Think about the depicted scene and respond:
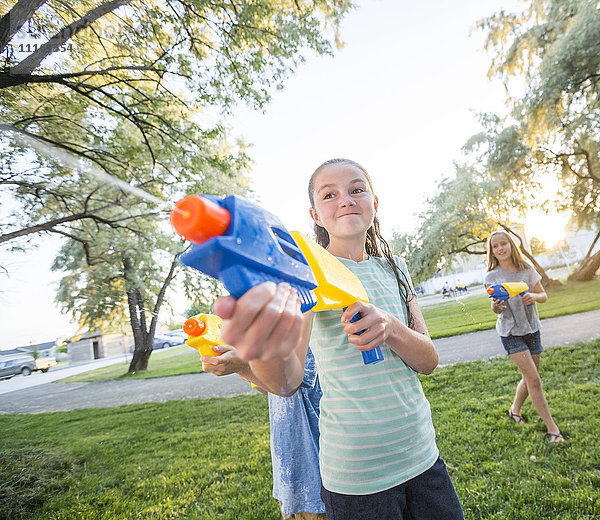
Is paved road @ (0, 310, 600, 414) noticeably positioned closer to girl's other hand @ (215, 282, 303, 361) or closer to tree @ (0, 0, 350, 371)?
tree @ (0, 0, 350, 371)

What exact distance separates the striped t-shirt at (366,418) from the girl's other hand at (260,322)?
76 centimetres

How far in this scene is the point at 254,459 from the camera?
4.27 meters

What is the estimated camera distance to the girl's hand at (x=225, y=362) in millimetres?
1319

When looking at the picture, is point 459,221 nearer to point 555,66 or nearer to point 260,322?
point 555,66

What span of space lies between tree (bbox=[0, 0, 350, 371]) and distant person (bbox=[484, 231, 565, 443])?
4.39 meters

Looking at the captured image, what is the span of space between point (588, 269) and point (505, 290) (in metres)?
15.5

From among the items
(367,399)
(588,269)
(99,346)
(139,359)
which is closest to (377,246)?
(367,399)

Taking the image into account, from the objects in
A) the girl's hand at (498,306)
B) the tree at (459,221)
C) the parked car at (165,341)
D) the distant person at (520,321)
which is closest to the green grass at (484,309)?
the tree at (459,221)

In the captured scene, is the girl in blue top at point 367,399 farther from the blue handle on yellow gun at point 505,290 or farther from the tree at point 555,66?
the tree at point 555,66

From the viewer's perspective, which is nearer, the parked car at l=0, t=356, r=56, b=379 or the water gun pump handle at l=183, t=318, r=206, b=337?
the water gun pump handle at l=183, t=318, r=206, b=337

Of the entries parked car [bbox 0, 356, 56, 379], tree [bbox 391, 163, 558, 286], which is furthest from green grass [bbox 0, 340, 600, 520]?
tree [bbox 391, 163, 558, 286]

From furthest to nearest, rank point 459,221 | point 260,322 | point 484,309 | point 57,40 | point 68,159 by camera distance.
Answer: point 459,221, point 484,309, point 68,159, point 57,40, point 260,322

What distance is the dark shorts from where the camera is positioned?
1103 mm

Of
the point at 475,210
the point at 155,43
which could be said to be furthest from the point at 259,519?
the point at 475,210
